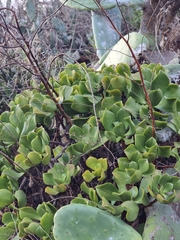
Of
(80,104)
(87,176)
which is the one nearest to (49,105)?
(80,104)

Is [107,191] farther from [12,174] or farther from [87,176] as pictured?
[12,174]

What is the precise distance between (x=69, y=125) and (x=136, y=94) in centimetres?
15

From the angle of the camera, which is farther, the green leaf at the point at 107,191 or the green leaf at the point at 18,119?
the green leaf at the point at 18,119

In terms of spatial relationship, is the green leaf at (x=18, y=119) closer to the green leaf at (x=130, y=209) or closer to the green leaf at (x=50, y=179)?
the green leaf at (x=50, y=179)

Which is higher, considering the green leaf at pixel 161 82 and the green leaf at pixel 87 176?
the green leaf at pixel 161 82

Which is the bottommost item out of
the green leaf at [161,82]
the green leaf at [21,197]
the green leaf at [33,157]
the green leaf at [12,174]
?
the green leaf at [21,197]

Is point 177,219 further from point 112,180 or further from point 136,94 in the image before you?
point 136,94

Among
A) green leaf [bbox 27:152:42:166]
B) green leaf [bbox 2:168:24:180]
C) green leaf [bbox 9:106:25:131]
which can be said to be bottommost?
green leaf [bbox 2:168:24:180]

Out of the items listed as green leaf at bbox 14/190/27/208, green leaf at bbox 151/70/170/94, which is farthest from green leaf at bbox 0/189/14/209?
green leaf at bbox 151/70/170/94

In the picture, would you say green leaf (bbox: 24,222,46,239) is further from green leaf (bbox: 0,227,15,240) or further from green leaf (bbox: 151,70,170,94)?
green leaf (bbox: 151,70,170,94)

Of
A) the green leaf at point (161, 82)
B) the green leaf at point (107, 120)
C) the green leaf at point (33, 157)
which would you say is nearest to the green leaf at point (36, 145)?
the green leaf at point (33, 157)

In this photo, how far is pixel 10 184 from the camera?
0.67 m

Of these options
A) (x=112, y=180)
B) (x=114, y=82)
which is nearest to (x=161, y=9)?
(x=114, y=82)

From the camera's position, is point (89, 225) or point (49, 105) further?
point (49, 105)
